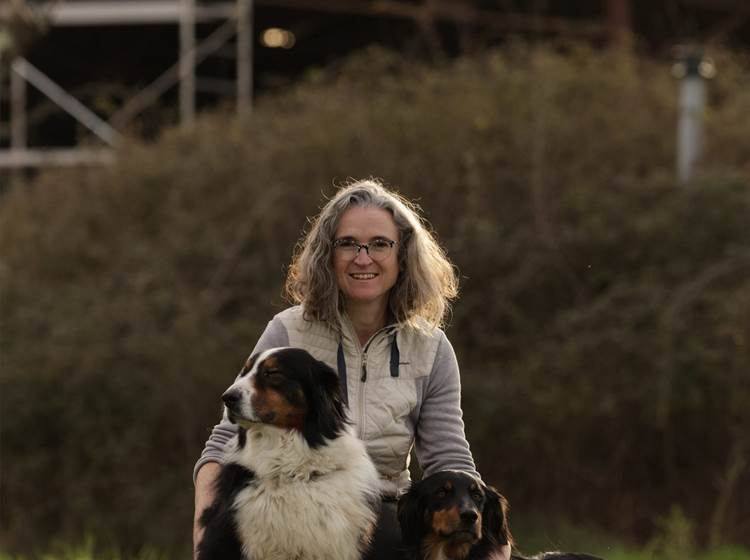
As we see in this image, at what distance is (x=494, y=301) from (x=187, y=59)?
6844 mm

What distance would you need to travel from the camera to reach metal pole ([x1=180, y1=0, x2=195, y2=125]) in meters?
15.3

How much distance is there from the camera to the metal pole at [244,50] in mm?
15438

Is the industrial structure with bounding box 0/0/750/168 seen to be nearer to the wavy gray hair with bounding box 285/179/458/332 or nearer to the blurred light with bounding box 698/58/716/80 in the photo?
the blurred light with bounding box 698/58/716/80

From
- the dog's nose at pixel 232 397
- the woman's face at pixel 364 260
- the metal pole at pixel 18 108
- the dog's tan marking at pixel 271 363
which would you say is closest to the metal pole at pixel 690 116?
the woman's face at pixel 364 260

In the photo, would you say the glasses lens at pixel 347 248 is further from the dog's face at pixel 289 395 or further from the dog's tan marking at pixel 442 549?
the dog's tan marking at pixel 442 549

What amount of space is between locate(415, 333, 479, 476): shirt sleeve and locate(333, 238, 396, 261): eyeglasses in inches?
13.9

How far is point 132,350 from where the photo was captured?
9961 millimetres

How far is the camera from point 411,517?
4129 millimetres

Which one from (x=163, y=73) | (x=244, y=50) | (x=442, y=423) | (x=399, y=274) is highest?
(x=244, y=50)

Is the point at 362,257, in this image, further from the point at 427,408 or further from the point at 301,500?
the point at 301,500

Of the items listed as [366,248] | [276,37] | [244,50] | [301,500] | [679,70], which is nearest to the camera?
[301,500]

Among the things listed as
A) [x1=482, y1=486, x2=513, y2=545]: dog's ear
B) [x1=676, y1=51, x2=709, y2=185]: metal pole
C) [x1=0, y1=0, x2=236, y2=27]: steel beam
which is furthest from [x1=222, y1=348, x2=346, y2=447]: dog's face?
[x1=0, y1=0, x2=236, y2=27]: steel beam

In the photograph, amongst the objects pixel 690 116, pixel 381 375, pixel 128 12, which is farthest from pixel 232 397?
pixel 128 12

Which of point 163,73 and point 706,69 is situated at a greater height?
point 163,73
